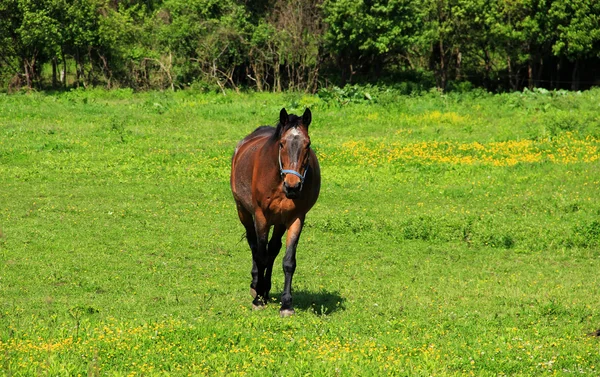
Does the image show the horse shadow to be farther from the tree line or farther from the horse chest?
the tree line

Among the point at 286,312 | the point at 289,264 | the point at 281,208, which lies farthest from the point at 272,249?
the point at 286,312

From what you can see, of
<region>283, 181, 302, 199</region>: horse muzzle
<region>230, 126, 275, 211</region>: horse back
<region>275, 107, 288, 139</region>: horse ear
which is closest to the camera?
<region>283, 181, 302, 199</region>: horse muzzle

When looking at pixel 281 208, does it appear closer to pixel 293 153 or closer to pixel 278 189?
pixel 278 189

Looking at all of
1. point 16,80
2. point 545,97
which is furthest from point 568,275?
point 16,80

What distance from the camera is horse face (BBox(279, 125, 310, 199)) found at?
912cm

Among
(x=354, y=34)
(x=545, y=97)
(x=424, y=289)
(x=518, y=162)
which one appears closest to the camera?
(x=424, y=289)

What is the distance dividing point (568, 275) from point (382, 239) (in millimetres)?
3580

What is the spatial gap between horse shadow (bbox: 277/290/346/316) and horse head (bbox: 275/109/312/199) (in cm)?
171

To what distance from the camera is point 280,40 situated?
42.7 meters

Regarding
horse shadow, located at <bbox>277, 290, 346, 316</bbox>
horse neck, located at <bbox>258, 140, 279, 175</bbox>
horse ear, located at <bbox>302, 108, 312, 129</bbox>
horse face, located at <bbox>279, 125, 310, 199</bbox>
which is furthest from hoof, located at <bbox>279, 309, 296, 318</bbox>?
horse ear, located at <bbox>302, 108, 312, 129</bbox>

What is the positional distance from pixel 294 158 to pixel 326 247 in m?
5.61

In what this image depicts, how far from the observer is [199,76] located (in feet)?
139

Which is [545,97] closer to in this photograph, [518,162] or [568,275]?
[518,162]

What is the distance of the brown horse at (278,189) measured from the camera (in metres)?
9.37
